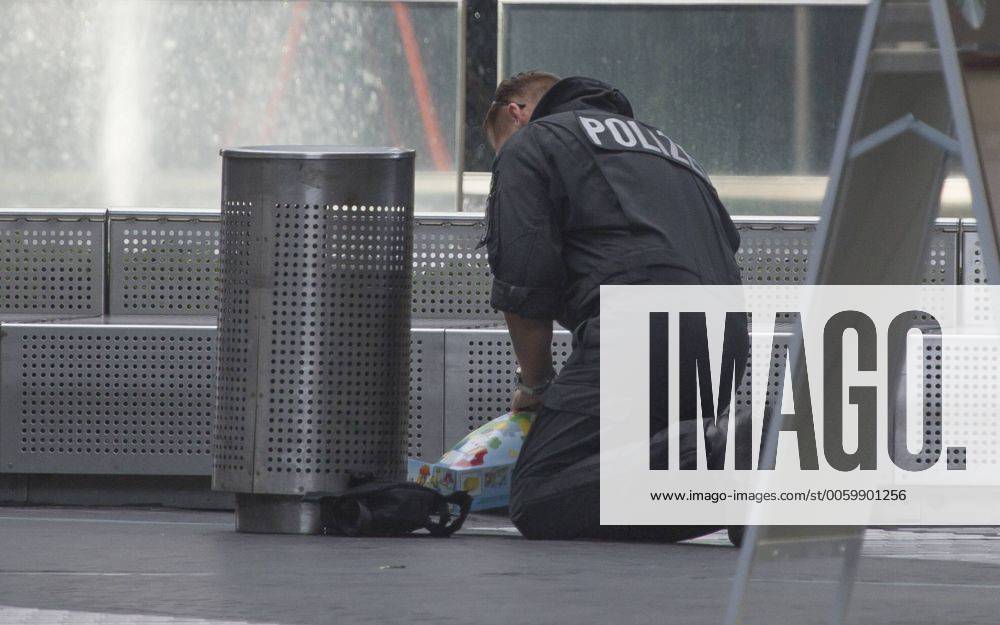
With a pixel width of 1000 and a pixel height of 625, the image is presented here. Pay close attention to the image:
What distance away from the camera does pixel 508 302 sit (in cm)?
509

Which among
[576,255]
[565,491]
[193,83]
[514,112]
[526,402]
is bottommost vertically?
[565,491]

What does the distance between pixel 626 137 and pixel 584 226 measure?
1.07ft

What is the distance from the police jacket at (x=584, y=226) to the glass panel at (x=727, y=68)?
2852mm

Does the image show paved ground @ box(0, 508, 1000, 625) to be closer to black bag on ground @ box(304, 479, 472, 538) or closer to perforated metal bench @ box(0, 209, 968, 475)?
black bag on ground @ box(304, 479, 472, 538)

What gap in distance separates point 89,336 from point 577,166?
2347 millimetres

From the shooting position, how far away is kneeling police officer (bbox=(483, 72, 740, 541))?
5.02m

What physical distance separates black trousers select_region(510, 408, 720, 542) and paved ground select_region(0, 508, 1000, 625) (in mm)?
92

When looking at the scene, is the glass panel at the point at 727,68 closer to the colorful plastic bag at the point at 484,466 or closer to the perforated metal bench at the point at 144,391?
the perforated metal bench at the point at 144,391

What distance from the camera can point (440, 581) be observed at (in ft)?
13.2

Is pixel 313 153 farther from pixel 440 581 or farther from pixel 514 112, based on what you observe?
pixel 440 581

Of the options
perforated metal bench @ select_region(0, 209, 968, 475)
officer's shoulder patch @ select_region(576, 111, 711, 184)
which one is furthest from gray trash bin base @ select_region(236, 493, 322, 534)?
officer's shoulder patch @ select_region(576, 111, 711, 184)

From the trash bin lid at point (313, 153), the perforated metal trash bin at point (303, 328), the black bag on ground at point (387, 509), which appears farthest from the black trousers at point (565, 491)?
the trash bin lid at point (313, 153)

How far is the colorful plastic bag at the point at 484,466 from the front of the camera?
5.36 m

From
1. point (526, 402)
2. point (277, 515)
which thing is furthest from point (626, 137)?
point (277, 515)
